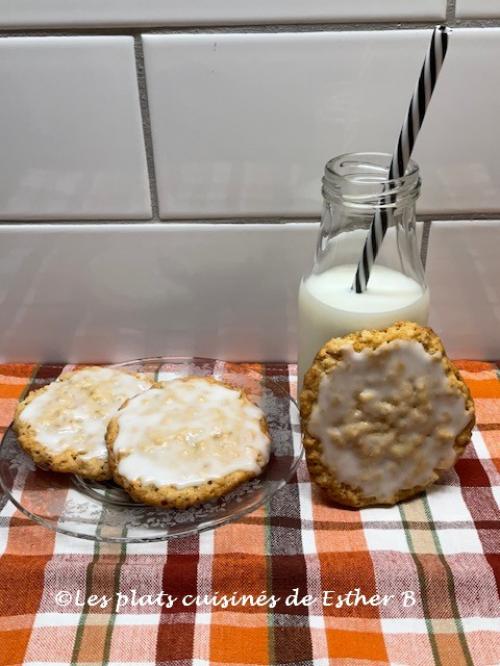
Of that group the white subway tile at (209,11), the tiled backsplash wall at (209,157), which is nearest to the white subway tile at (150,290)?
the tiled backsplash wall at (209,157)

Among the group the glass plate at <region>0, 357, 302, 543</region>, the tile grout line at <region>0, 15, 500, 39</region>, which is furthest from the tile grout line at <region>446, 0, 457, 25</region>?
the glass plate at <region>0, 357, 302, 543</region>

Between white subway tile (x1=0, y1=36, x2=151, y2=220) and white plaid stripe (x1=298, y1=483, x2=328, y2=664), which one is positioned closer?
white plaid stripe (x1=298, y1=483, x2=328, y2=664)

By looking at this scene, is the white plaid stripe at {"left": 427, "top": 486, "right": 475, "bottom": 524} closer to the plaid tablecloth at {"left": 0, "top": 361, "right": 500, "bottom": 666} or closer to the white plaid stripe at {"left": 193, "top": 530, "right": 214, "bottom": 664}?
the plaid tablecloth at {"left": 0, "top": 361, "right": 500, "bottom": 666}

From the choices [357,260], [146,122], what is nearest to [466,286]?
[357,260]

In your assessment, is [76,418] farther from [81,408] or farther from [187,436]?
[187,436]

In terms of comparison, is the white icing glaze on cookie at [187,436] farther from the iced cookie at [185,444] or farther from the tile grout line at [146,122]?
the tile grout line at [146,122]

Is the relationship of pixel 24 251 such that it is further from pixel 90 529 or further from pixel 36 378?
pixel 90 529
